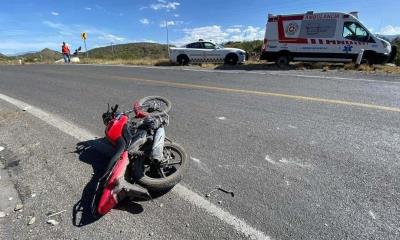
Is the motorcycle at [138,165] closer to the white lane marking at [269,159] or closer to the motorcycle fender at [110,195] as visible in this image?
the motorcycle fender at [110,195]

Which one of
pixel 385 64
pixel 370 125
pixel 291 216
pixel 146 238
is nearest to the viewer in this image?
pixel 146 238

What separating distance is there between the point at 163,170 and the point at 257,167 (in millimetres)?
1240

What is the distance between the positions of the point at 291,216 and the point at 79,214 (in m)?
2.21

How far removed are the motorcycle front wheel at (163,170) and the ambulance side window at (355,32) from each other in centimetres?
1432

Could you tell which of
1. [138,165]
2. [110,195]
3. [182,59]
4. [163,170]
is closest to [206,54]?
[182,59]

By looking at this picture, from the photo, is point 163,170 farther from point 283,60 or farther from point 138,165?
point 283,60

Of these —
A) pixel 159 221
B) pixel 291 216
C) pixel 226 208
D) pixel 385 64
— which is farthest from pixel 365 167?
pixel 385 64

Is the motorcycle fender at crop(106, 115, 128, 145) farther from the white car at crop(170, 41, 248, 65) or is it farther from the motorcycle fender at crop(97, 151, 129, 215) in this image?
the white car at crop(170, 41, 248, 65)

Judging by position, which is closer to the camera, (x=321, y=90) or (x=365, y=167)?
(x=365, y=167)

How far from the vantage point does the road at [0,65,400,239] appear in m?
3.09

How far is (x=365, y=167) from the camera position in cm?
403

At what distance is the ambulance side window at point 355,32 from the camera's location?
15188 millimetres

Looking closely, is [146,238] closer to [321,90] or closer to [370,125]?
[370,125]

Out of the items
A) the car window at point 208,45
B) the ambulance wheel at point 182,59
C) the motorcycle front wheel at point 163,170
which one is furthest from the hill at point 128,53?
the motorcycle front wheel at point 163,170
